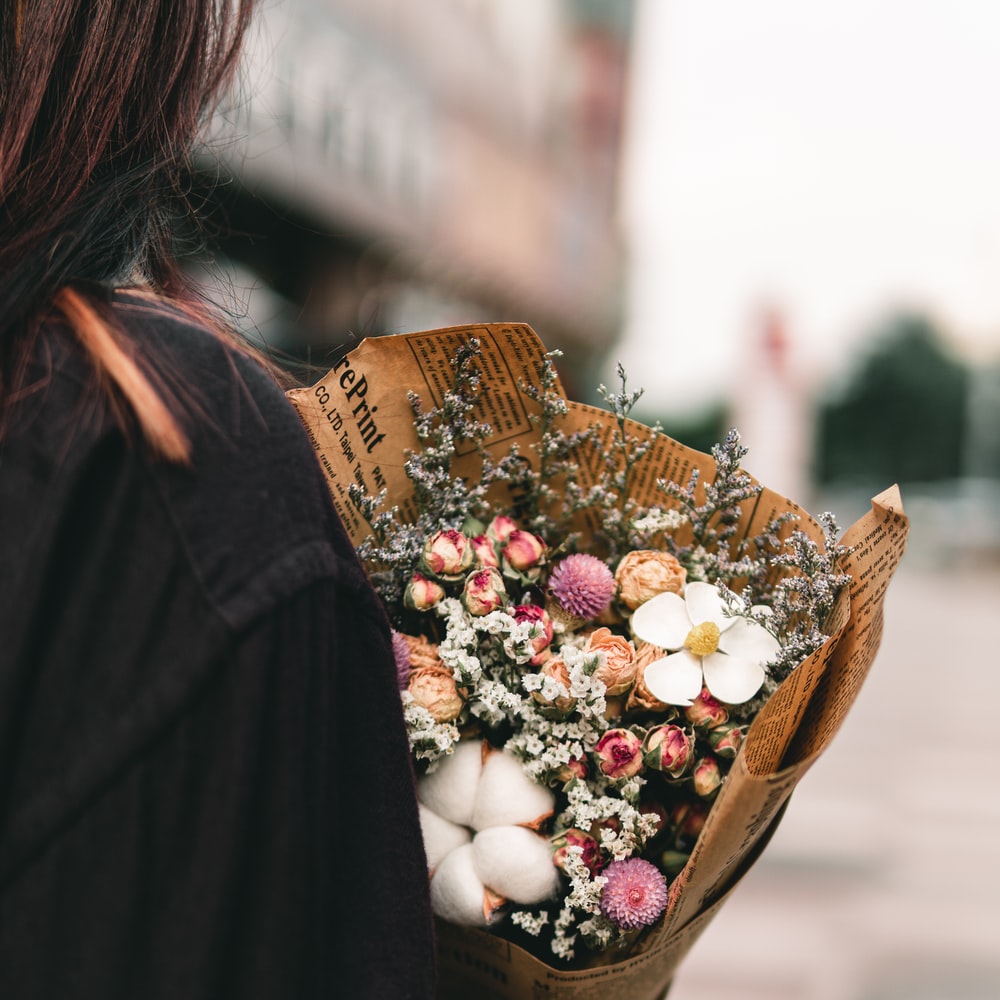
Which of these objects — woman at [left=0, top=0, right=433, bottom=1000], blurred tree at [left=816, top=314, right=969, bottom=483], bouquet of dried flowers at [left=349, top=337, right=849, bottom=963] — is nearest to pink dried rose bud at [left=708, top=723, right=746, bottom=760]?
bouquet of dried flowers at [left=349, top=337, right=849, bottom=963]

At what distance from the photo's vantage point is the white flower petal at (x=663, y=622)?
3.39 feet

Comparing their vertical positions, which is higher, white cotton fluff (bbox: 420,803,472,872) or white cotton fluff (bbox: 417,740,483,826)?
white cotton fluff (bbox: 417,740,483,826)

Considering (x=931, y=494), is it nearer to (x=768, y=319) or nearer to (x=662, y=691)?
(x=768, y=319)

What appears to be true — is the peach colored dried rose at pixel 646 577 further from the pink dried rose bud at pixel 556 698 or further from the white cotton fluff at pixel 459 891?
the white cotton fluff at pixel 459 891

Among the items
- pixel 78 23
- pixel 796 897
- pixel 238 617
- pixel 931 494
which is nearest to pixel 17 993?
pixel 238 617

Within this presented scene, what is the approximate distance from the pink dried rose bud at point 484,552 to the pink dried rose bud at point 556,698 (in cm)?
12

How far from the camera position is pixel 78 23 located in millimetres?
820

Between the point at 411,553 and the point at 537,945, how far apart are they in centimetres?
39

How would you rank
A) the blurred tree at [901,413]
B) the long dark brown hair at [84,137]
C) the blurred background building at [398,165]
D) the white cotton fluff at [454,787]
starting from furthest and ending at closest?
1. the blurred tree at [901,413]
2. the blurred background building at [398,165]
3. the white cotton fluff at [454,787]
4. the long dark brown hair at [84,137]

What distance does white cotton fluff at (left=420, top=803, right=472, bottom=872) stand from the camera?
0.99 metres

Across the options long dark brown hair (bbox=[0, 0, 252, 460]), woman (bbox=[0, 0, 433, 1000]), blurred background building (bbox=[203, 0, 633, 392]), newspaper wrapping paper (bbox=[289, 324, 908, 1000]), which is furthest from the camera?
blurred background building (bbox=[203, 0, 633, 392])

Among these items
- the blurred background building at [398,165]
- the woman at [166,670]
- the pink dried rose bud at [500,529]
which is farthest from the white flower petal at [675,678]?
the blurred background building at [398,165]

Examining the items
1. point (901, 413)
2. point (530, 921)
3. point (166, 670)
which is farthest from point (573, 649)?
point (901, 413)

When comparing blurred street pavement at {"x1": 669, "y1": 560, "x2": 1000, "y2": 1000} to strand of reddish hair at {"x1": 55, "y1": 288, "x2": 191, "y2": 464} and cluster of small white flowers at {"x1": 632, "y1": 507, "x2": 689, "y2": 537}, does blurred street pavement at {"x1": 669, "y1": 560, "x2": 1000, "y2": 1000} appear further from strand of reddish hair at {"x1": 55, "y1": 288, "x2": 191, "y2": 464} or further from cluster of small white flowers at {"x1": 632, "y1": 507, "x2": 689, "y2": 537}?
strand of reddish hair at {"x1": 55, "y1": 288, "x2": 191, "y2": 464}
